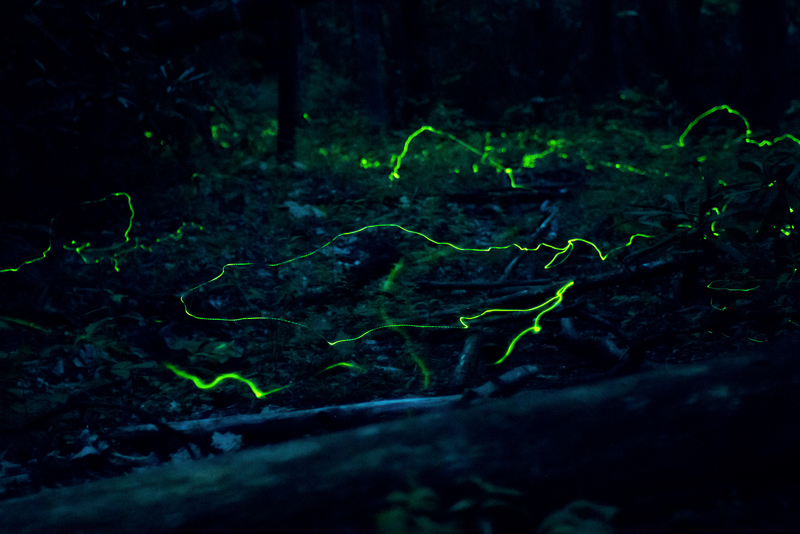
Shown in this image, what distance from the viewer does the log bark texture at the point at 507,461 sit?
175 cm

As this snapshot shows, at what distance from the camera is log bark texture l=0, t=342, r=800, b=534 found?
69.1 inches

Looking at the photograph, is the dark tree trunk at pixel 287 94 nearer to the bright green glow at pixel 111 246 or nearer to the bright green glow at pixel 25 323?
the bright green glow at pixel 111 246

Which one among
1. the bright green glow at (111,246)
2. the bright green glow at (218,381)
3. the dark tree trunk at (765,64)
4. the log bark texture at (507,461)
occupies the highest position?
the dark tree trunk at (765,64)

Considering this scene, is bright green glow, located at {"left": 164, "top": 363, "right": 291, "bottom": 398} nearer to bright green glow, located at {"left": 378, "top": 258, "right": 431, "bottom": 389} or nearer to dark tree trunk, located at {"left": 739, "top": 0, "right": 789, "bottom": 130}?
bright green glow, located at {"left": 378, "top": 258, "right": 431, "bottom": 389}

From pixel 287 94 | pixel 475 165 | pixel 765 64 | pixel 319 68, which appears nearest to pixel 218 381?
pixel 475 165

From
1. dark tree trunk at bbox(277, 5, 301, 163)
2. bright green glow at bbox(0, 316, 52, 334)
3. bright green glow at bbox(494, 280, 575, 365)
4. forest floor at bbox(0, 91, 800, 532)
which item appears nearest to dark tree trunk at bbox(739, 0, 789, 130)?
forest floor at bbox(0, 91, 800, 532)

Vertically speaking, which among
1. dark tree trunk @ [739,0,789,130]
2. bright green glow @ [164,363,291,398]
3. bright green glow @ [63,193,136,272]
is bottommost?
bright green glow @ [164,363,291,398]

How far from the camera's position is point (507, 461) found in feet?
6.27

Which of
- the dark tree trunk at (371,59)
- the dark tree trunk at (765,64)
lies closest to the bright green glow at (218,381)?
the dark tree trunk at (371,59)

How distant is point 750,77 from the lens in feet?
34.3

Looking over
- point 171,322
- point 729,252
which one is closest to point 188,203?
point 171,322

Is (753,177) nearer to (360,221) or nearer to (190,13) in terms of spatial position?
(360,221)

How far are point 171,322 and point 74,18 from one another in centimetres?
316

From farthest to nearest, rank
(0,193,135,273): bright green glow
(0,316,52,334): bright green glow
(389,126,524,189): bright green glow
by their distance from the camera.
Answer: (389,126,524,189): bright green glow → (0,193,135,273): bright green glow → (0,316,52,334): bright green glow
